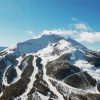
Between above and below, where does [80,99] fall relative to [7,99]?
below

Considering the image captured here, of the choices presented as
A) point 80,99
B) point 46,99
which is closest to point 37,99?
point 46,99

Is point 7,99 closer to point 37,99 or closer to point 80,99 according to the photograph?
point 37,99

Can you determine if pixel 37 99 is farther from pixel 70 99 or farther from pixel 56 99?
pixel 70 99

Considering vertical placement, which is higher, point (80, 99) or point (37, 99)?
point (37, 99)

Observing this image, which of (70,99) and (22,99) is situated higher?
(22,99)

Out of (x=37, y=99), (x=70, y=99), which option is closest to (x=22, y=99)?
(x=37, y=99)

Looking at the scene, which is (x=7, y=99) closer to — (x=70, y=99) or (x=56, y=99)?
(x=56, y=99)

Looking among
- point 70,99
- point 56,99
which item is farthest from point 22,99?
point 70,99
